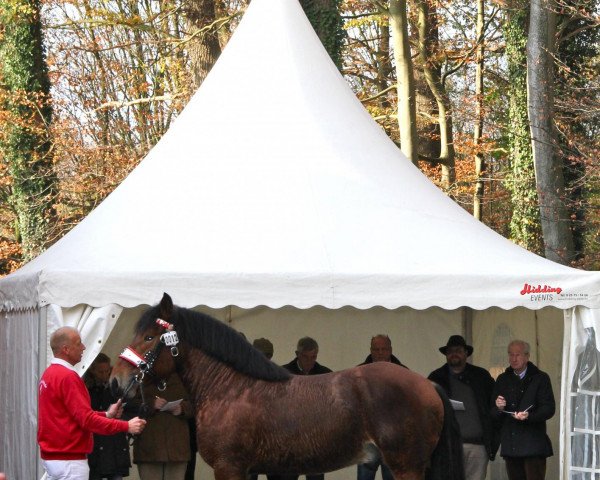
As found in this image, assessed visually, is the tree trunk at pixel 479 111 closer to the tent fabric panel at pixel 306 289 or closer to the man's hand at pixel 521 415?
the man's hand at pixel 521 415

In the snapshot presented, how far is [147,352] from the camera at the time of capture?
6.13 m

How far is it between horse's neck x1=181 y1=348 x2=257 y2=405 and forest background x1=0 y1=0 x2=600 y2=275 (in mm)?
6870

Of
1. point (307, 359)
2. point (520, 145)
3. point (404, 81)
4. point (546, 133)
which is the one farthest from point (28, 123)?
point (307, 359)

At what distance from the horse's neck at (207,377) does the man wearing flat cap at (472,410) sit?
2266 mm

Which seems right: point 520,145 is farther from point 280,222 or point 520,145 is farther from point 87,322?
point 87,322

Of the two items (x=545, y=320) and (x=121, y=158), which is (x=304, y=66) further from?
(x=121, y=158)

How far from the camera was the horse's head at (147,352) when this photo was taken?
6.09 m

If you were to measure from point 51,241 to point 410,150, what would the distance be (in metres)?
6.87

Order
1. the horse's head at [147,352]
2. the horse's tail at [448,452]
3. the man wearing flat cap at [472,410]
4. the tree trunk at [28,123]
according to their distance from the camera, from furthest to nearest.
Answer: the tree trunk at [28,123], the man wearing flat cap at [472,410], the horse's tail at [448,452], the horse's head at [147,352]

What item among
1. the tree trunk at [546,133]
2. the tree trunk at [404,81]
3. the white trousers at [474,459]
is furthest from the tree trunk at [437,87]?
the white trousers at [474,459]

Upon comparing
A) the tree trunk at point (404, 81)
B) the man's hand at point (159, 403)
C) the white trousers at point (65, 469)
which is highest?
the tree trunk at point (404, 81)

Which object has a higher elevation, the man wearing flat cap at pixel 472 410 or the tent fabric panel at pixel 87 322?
the tent fabric panel at pixel 87 322

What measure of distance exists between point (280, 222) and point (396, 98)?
1249 centimetres

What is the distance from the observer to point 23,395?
7.39 metres
